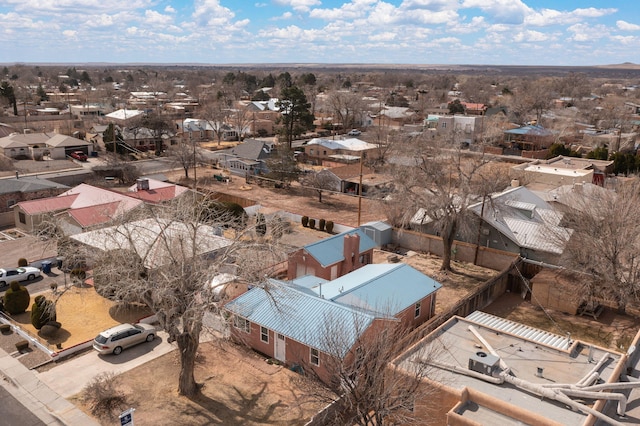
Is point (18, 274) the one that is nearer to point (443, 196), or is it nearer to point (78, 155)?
point (443, 196)

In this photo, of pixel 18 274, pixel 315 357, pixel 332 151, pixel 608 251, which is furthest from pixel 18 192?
pixel 608 251

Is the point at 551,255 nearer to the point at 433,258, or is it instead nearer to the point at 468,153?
the point at 433,258

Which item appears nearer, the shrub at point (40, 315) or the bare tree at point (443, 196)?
the shrub at point (40, 315)

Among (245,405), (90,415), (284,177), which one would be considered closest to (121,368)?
(90,415)

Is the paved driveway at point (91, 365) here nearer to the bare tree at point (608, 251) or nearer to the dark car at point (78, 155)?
the bare tree at point (608, 251)

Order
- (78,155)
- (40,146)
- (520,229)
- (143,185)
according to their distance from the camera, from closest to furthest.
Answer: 1. (520,229)
2. (143,185)
3. (78,155)
4. (40,146)

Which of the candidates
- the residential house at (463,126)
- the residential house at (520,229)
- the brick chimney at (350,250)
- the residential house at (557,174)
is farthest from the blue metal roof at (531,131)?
the brick chimney at (350,250)
